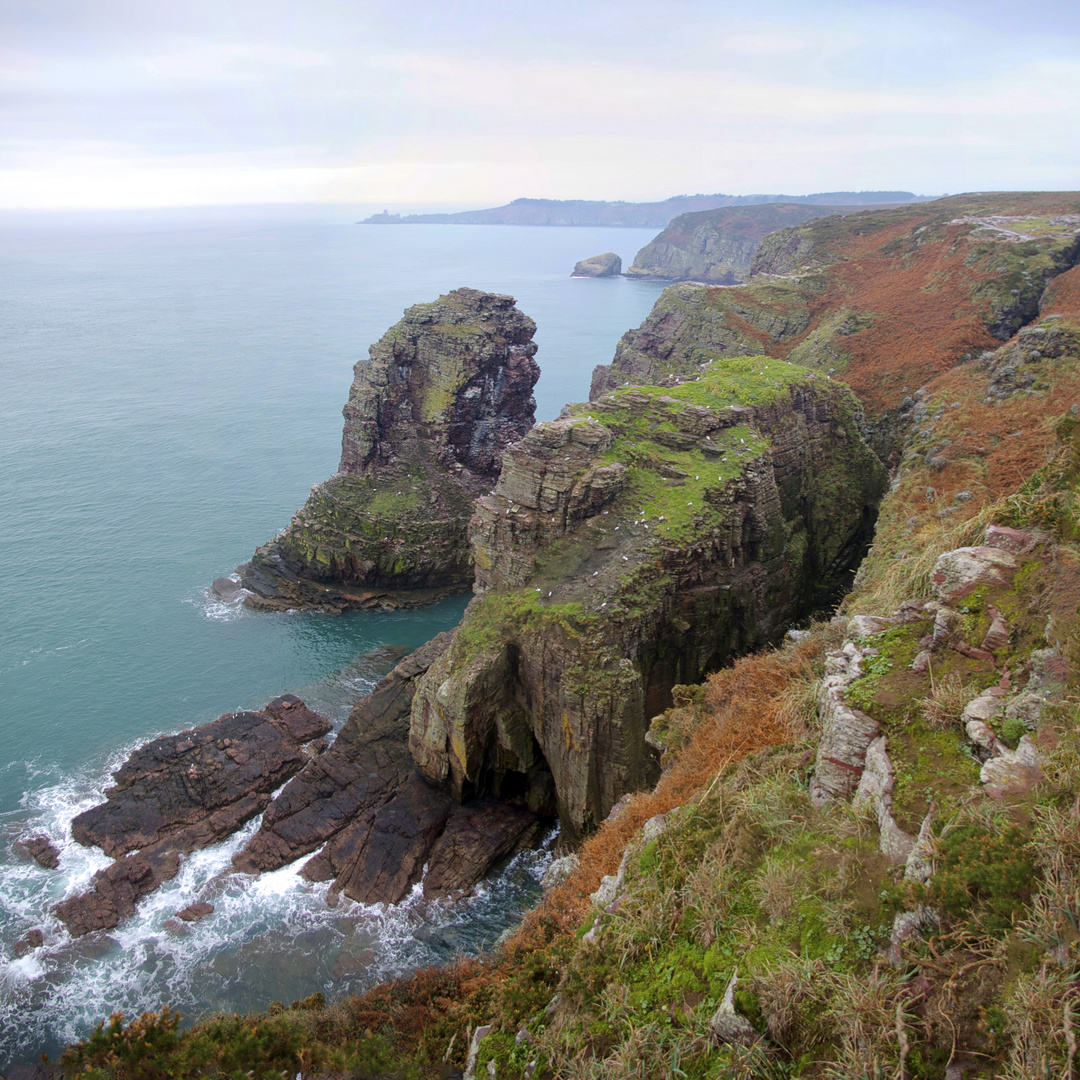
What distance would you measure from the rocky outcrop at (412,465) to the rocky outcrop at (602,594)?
76.1 feet

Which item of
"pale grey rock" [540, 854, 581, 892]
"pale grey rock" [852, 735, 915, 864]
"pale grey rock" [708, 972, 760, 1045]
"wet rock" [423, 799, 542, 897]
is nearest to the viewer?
"pale grey rock" [708, 972, 760, 1045]

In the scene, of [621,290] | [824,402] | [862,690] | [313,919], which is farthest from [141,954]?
[621,290]

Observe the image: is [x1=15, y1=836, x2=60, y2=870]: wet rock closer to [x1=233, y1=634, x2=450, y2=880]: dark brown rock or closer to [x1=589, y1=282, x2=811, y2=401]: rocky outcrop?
[x1=233, y1=634, x2=450, y2=880]: dark brown rock

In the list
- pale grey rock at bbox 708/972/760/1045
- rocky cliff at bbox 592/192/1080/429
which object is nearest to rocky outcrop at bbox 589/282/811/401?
rocky cliff at bbox 592/192/1080/429

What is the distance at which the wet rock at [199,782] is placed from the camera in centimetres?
3136

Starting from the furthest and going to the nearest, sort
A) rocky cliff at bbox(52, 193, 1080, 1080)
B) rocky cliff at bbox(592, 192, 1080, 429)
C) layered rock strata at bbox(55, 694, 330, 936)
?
rocky cliff at bbox(592, 192, 1080, 429)
layered rock strata at bbox(55, 694, 330, 936)
rocky cliff at bbox(52, 193, 1080, 1080)

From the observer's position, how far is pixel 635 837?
1448 cm

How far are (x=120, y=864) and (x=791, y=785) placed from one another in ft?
97.0

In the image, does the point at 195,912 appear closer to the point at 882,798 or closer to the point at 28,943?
the point at 28,943

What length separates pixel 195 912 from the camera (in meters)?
27.6

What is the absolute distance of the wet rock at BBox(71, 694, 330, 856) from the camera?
1235 inches

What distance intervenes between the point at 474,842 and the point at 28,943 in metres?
16.9

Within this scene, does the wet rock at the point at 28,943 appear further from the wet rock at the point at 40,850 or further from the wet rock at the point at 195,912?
the wet rock at the point at 195,912

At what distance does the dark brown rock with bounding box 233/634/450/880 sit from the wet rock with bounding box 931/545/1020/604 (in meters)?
25.9
